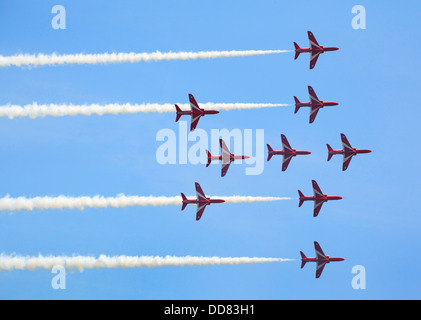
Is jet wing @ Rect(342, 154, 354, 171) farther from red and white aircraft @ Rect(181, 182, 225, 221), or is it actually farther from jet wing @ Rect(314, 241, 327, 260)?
red and white aircraft @ Rect(181, 182, 225, 221)

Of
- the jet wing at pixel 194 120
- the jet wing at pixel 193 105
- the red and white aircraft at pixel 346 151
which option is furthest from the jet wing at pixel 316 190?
the jet wing at pixel 193 105

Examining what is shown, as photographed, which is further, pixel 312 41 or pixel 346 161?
pixel 346 161

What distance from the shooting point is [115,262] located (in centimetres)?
9544

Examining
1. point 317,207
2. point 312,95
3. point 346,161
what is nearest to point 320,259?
point 317,207

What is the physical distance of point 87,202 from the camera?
98.4 m

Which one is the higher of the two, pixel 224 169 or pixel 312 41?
pixel 312 41

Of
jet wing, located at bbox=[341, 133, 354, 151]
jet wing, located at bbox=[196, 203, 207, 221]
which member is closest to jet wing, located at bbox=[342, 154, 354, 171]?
jet wing, located at bbox=[341, 133, 354, 151]

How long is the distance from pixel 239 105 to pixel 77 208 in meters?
26.9

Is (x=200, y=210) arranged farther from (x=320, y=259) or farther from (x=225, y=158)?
(x=320, y=259)

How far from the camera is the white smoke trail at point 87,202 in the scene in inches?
3585

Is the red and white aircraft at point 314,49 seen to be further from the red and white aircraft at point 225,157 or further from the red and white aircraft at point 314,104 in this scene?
the red and white aircraft at point 225,157

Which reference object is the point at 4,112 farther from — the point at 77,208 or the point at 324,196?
the point at 324,196

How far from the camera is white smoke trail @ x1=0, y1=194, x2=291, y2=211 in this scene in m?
91.1

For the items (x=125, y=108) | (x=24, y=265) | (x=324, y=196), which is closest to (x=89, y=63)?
(x=125, y=108)
